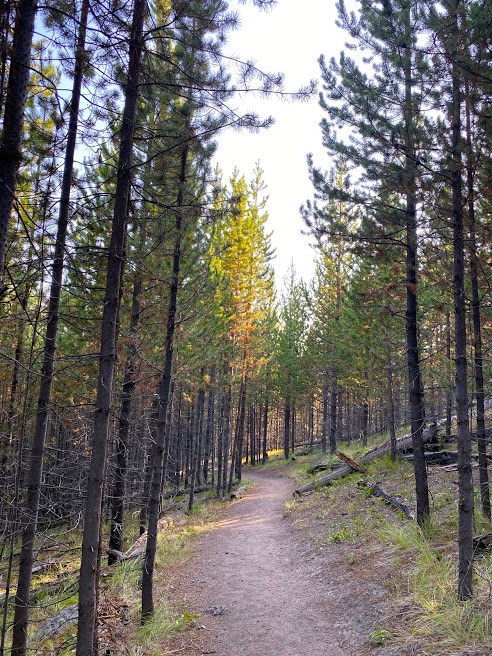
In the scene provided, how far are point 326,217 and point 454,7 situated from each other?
373cm

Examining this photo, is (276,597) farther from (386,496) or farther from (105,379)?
(105,379)

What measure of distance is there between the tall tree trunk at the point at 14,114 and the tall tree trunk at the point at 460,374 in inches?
174

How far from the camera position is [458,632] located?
163 inches

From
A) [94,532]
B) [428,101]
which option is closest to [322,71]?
[428,101]

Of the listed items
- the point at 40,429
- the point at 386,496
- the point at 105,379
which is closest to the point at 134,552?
the point at 40,429

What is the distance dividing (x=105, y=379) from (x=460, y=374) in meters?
4.00

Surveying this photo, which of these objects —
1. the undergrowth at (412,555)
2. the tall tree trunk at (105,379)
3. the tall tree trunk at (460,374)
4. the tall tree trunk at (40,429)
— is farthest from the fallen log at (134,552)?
the tall tree trunk at (460,374)

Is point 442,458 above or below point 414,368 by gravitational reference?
below

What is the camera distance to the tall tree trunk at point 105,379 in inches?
142

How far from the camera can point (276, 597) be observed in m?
6.97

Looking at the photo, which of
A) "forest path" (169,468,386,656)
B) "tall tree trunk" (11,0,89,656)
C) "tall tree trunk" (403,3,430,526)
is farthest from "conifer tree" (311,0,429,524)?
"tall tree trunk" (11,0,89,656)

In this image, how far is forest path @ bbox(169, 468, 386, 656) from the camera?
5340 mm

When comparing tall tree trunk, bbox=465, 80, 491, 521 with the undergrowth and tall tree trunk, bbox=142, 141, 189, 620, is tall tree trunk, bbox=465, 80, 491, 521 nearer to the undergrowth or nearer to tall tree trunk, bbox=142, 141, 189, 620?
the undergrowth

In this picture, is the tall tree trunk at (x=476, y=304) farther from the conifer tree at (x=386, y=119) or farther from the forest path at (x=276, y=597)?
the forest path at (x=276, y=597)
